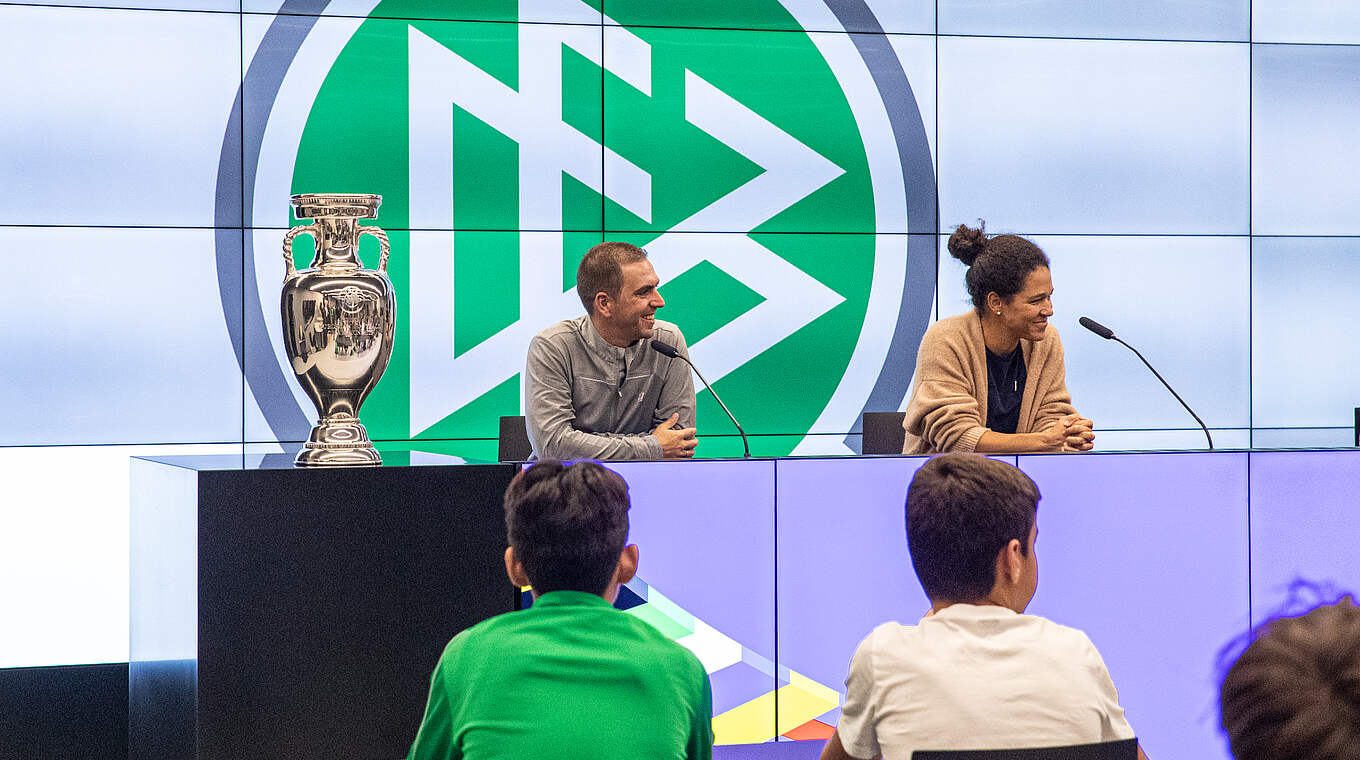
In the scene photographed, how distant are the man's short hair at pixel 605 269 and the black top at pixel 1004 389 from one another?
85 cm

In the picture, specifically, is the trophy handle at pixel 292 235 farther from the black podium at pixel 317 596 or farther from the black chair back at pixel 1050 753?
the black chair back at pixel 1050 753

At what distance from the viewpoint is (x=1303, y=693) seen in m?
0.77

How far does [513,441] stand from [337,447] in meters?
1.17

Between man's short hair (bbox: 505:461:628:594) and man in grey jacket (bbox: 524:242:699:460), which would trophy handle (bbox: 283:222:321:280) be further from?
man's short hair (bbox: 505:461:628:594)

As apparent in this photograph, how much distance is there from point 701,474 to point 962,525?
2.53ft

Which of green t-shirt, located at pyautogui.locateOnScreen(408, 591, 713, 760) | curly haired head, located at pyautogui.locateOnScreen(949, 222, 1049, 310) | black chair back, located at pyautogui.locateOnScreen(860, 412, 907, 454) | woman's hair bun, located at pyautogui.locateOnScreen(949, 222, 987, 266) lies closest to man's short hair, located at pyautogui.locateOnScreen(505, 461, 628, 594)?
green t-shirt, located at pyautogui.locateOnScreen(408, 591, 713, 760)

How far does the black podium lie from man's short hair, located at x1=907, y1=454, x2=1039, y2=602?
95cm

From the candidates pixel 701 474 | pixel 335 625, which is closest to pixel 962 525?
pixel 701 474

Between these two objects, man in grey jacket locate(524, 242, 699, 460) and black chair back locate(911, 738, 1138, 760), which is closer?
black chair back locate(911, 738, 1138, 760)

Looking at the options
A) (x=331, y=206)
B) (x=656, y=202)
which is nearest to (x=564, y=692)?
(x=331, y=206)

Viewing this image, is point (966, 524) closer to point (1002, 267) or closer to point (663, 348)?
point (663, 348)

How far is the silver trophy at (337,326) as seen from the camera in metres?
2.24

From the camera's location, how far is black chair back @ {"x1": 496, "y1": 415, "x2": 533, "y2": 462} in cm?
335

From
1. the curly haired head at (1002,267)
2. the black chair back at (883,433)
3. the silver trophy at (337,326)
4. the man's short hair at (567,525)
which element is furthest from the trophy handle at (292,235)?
the black chair back at (883,433)
